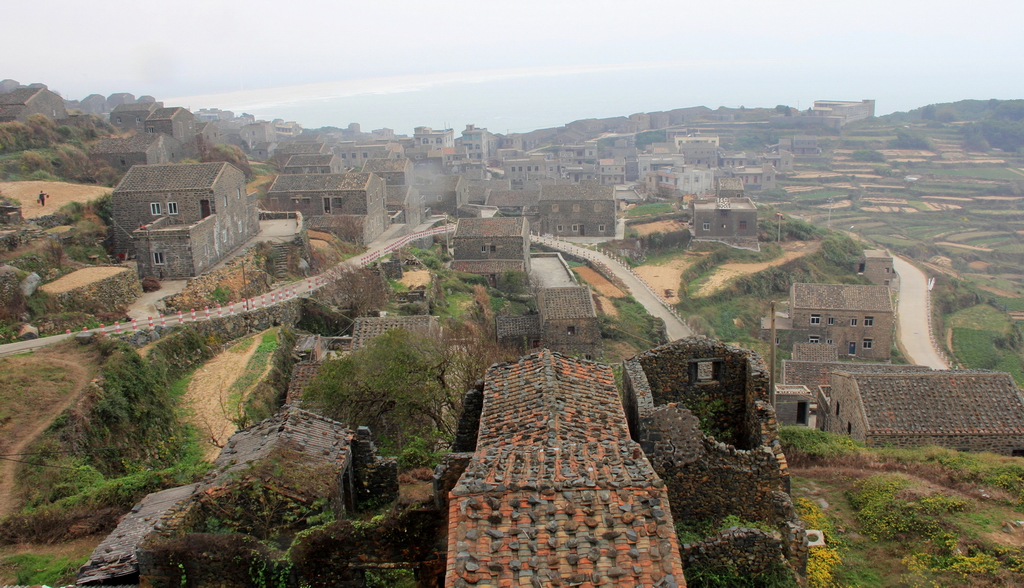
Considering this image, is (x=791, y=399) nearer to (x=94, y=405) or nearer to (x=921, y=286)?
(x=94, y=405)

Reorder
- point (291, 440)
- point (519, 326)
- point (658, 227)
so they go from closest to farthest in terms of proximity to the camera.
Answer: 1. point (291, 440)
2. point (519, 326)
3. point (658, 227)

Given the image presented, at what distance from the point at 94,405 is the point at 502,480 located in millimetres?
13698

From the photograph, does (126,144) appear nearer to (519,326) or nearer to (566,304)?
(519,326)

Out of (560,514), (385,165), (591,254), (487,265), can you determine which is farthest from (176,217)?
(385,165)

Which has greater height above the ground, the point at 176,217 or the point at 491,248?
the point at 176,217

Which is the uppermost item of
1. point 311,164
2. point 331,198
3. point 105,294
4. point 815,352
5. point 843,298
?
point 311,164

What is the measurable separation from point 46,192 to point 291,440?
98.5 ft

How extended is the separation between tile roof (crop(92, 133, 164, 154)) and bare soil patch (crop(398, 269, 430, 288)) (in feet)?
62.8

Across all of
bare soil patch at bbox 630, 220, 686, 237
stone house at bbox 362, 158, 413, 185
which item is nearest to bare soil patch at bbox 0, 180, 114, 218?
stone house at bbox 362, 158, 413, 185

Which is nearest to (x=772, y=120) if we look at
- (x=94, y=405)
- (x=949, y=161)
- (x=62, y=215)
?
(x=949, y=161)

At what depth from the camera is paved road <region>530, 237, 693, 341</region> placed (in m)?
45.6

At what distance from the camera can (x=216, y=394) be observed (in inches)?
878

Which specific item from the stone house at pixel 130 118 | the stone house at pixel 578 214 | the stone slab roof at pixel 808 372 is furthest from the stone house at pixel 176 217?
the stone house at pixel 578 214

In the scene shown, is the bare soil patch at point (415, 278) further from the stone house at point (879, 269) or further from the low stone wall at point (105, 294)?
the stone house at point (879, 269)
